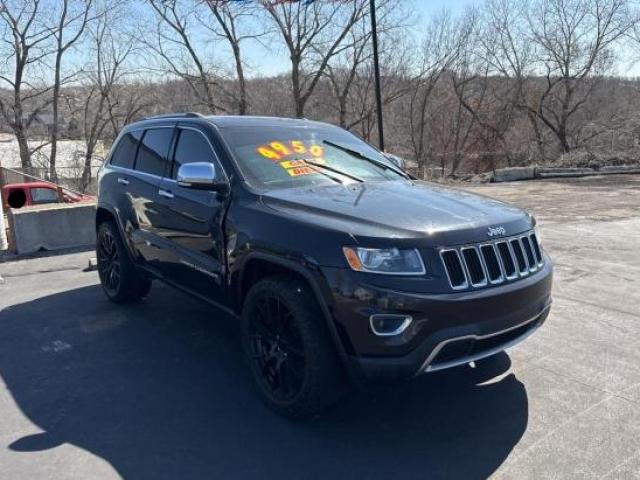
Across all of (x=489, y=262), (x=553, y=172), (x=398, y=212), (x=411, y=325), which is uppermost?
(x=398, y=212)

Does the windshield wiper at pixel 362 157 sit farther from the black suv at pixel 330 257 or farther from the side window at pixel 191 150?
the side window at pixel 191 150

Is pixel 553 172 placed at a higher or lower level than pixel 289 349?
lower

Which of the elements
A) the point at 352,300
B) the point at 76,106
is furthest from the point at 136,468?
the point at 76,106

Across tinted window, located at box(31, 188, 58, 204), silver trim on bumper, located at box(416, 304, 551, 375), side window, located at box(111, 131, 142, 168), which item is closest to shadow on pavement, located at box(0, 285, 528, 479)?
silver trim on bumper, located at box(416, 304, 551, 375)

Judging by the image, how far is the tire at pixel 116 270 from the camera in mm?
5680

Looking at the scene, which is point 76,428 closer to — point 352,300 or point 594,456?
point 352,300

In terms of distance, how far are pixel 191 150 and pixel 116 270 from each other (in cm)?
198

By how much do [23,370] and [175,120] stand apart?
7.52ft

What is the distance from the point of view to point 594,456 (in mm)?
2967

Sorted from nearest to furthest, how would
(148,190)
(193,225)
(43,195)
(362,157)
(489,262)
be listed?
(489,262) < (193,225) < (362,157) < (148,190) < (43,195)

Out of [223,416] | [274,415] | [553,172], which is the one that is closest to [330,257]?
[274,415]

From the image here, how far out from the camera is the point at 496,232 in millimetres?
3250

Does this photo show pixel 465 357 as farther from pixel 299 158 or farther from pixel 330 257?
pixel 299 158

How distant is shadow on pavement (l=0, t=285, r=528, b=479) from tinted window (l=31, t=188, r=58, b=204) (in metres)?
10.7
